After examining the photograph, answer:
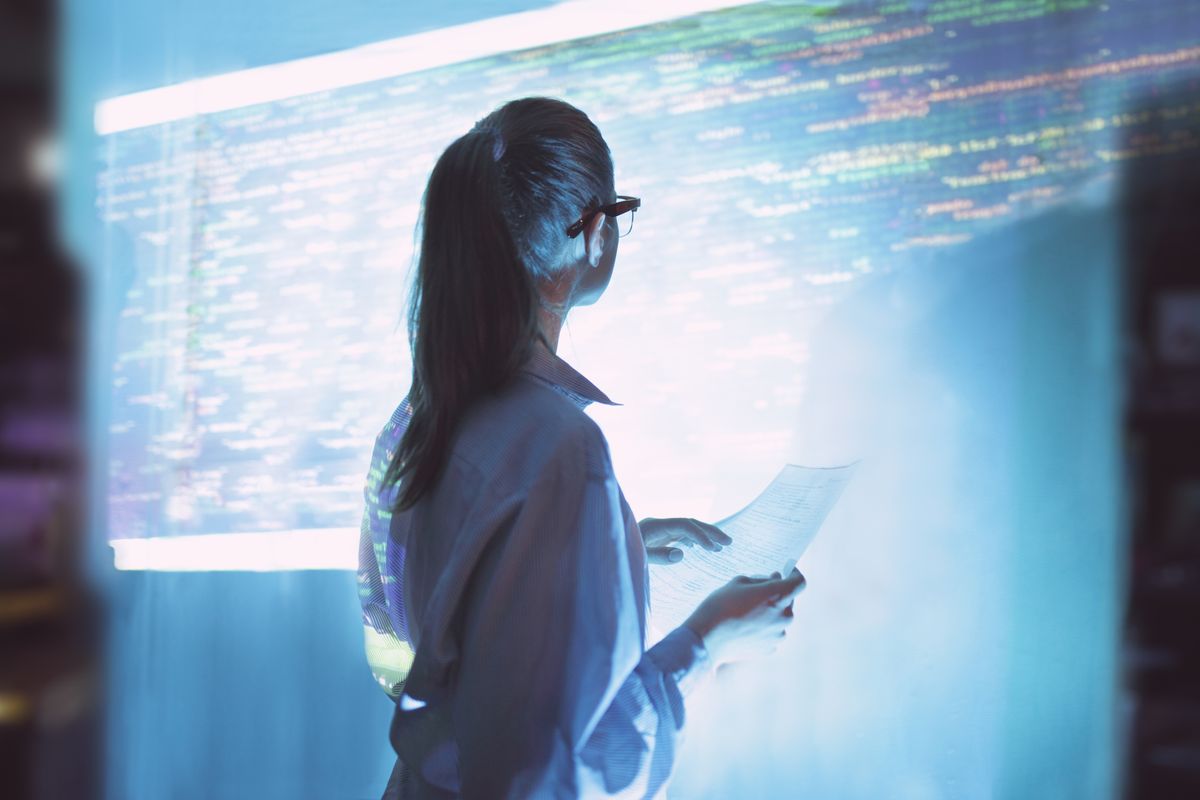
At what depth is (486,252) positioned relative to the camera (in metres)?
0.71

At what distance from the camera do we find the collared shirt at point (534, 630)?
1.94 feet

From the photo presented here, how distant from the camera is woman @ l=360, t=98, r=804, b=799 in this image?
1.96 ft

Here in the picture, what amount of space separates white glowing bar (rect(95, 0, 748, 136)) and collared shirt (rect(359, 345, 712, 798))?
0.87m

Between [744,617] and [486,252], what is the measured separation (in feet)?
1.22

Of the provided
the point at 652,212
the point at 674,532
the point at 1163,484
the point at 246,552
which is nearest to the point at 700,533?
the point at 674,532

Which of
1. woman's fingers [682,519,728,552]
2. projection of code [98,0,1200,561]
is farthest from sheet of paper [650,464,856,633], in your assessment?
projection of code [98,0,1200,561]

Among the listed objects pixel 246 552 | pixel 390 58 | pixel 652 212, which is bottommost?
pixel 246 552

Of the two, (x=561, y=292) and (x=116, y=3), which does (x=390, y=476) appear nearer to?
(x=561, y=292)

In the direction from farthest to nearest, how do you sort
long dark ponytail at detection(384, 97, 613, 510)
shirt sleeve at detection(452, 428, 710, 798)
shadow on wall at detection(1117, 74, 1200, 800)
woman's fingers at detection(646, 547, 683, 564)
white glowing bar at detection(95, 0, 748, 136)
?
white glowing bar at detection(95, 0, 748, 136) < shadow on wall at detection(1117, 74, 1200, 800) < woman's fingers at detection(646, 547, 683, 564) < long dark ponytail at detection(384, 97, 613, 510) < shirt sleeve at detection(452, 428, 710, 798)

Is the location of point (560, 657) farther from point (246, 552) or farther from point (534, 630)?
point (246, 552)

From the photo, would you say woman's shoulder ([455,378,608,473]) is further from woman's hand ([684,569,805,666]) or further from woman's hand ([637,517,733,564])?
woman's hand ([637,517,733,564])

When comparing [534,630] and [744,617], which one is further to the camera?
[744,617]

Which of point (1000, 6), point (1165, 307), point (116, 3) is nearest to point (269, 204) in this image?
point (116, 3)

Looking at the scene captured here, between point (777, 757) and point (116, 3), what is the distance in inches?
66.3
